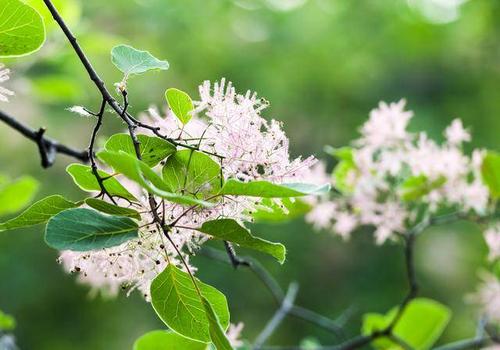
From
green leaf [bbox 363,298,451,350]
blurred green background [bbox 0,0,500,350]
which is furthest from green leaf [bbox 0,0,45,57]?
blurred green background [bbox 0,0,500,350]

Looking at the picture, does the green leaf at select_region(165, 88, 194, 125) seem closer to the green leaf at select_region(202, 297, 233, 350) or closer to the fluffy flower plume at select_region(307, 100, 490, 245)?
the green leaf at select_region(202, 297, 233, 350)

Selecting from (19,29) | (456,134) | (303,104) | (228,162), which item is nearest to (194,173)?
(228,162)

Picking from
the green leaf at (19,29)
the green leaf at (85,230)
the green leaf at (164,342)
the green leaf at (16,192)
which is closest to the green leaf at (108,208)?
the green leaf at (85,230)

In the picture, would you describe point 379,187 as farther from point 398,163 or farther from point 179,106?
point 179,106

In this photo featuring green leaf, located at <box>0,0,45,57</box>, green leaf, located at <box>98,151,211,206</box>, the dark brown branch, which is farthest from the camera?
the dark brown branch

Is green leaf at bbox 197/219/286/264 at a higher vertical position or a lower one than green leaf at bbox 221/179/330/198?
lower

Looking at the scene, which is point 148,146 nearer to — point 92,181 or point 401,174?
point 92,181

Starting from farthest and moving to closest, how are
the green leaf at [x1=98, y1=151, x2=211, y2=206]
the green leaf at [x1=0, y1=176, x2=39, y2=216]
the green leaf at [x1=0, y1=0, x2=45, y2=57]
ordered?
the green leaf at [x1=0, y1=176, x2=39, y2=216] → the green leaf at [x1=0, y1=0, x2=45, y2=57] → the green leaf at [x1=98, y1=151, x2=211, y2=206]
